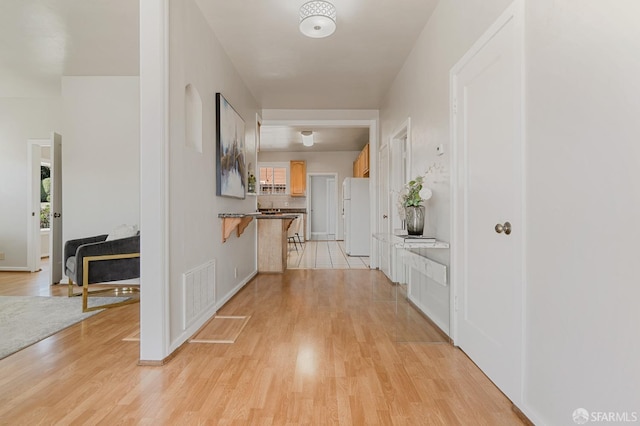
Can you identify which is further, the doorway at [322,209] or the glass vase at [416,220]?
the doorway at [322,209]

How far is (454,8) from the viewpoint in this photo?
2.44 m

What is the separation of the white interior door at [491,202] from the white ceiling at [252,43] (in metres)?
1.15

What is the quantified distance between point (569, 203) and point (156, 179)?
2.23 m

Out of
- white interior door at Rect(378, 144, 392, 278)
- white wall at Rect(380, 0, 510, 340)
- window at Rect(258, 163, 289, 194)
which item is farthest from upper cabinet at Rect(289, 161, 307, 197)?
white wall at Rect(380, 0, 510, 340)

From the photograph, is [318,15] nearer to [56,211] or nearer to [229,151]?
[229,151]

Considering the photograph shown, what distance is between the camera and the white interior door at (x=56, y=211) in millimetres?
4531

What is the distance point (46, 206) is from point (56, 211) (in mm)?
2876

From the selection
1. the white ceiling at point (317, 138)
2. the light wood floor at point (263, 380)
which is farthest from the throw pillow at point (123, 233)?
the white ceiling at point (317, 138)

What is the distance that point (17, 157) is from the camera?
5.28 m

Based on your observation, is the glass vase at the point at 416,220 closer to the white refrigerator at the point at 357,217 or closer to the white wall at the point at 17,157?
the white refrigerator at the point at 357,217

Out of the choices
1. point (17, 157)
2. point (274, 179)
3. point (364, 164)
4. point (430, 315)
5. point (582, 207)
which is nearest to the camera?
point (582, 207)

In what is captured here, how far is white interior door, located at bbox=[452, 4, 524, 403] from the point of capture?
1.66 meters

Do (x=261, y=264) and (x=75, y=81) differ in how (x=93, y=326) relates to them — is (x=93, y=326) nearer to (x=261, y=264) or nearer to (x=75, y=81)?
(x=261, y=264)

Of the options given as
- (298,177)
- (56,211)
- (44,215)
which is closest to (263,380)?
(56,211)
